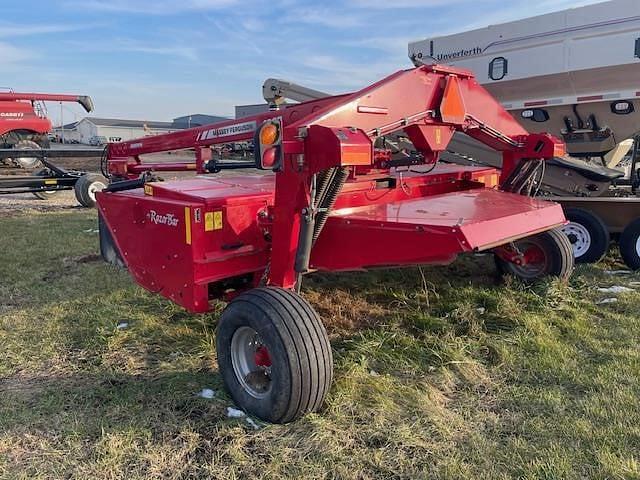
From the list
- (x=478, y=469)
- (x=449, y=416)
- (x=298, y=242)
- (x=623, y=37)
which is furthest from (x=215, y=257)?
(x=623, y=37)

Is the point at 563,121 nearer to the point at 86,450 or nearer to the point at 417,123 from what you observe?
the point at 417,123

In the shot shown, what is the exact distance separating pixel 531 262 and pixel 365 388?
2.19m

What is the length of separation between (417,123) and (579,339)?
5.71 ft

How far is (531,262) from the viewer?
14.6 feet

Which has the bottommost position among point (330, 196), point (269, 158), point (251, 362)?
point (251, 362)

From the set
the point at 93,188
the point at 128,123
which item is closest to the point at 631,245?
the point at 93,188

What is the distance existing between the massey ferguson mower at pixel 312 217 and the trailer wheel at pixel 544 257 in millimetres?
15

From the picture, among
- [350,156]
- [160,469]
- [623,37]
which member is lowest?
[160,469]

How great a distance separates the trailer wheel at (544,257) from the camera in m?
4.22

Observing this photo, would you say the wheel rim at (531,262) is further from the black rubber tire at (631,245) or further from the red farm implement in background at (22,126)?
the red farm implement in background at (22,126)

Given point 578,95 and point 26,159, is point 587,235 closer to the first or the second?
point 578,95

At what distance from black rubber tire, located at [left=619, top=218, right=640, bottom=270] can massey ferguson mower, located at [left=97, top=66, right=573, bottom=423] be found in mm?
1446

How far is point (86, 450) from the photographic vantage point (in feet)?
8.04

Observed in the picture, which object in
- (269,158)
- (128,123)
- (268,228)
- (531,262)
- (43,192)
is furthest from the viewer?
(128,123)
